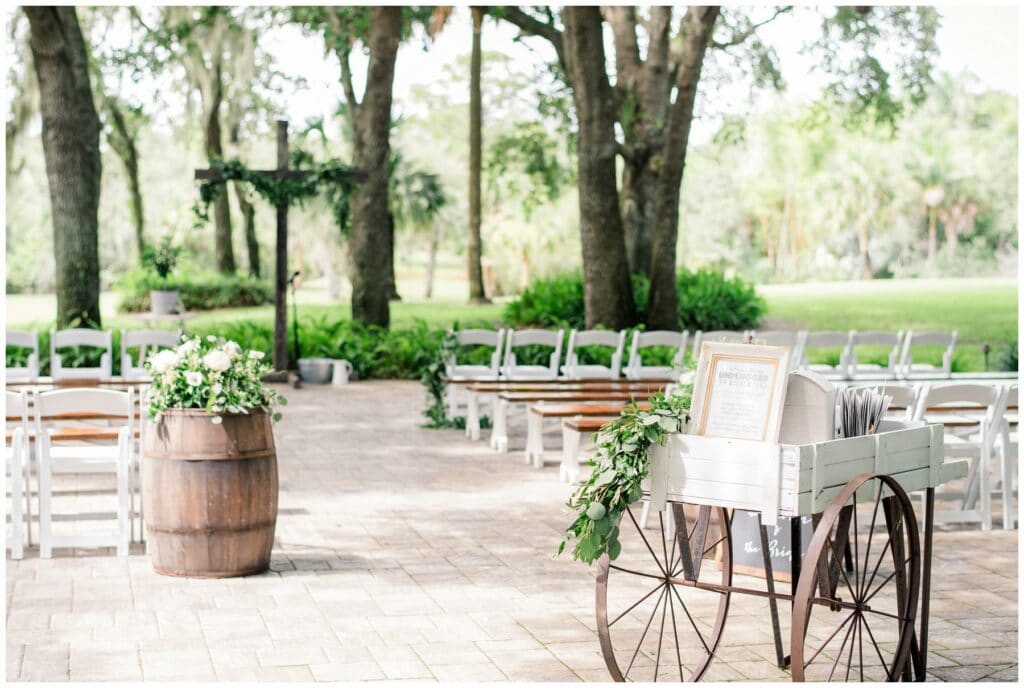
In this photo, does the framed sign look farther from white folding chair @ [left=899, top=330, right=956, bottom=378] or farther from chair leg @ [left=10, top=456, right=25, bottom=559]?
white folding chair @ [left=899, top=330, right=956, bottom=378]

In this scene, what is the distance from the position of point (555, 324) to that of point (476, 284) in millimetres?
12756

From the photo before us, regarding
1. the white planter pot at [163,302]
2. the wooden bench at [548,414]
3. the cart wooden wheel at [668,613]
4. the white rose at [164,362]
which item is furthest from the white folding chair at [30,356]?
the cart wooden wheel at [668,613]

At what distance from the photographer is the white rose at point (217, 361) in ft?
21.8

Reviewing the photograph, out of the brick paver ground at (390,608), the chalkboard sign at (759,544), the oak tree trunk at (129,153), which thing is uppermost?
the oak tree trunk at (129,153)

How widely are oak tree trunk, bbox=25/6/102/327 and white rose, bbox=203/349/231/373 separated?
11.8 meters

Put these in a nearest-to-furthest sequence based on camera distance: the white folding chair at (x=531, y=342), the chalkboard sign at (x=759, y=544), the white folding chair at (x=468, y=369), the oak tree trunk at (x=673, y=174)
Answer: the chalkboard sign at (x=759, y=544)
the white folding chair at (x=468, y=369)
the white folding chair at (x=531, y=342)
the oak tree trunk at (x=673, y=174)

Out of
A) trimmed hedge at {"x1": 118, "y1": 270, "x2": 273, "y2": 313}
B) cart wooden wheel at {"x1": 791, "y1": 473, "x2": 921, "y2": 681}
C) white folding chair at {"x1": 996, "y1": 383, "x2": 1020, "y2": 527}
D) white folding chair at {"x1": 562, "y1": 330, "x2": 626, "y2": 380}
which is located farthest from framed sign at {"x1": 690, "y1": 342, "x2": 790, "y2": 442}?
trimmed hedge at {"x1": 118, "y1": 270, "x2": 273, "y2": 313}

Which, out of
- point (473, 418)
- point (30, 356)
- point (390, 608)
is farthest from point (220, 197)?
point (390, 608)

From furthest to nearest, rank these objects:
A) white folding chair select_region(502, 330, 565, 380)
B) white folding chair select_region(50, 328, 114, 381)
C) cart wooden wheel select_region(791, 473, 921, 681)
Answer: white folding chair select_region(502, 330, 565, 380) < white folding chair select_region(50, 328, 114, 381) < cart wooden wheel select_region(791, 473, 921, 681)

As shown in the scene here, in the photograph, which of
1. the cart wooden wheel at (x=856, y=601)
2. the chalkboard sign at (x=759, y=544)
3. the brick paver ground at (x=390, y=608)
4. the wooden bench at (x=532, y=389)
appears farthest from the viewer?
the wooden bench at (x=532, y=389)

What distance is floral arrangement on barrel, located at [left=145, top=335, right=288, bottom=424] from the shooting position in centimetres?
664

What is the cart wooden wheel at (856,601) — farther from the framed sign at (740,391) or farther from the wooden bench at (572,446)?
the wooden bench at (572,446)

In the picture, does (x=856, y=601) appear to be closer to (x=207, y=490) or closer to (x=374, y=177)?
(x=207, y=490)

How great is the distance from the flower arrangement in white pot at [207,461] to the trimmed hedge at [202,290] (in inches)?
1032
